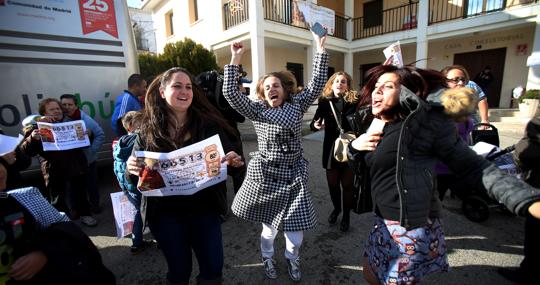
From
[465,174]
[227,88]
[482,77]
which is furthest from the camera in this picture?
[482,77]

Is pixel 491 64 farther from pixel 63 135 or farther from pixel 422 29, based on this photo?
pixel 63 135

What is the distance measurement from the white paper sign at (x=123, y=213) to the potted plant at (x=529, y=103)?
11.5 m

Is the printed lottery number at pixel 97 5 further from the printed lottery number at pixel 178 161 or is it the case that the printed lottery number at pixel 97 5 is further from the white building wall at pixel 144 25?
the white building wall at pixel 144 25

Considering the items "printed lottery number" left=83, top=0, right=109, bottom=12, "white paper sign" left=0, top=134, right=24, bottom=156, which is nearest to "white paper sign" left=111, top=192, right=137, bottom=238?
"white paper sign" left=0, top=134, right=24, bottom=156

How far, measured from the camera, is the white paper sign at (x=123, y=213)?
265cm

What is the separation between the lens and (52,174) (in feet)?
10.7

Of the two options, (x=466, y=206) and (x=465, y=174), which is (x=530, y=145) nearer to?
(x=465, y=174)

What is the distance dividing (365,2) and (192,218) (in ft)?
54.0

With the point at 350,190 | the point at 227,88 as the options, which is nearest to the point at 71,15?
the point at 227,88

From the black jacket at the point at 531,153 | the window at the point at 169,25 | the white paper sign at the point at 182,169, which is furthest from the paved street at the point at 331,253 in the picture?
the window at the point at 169,25

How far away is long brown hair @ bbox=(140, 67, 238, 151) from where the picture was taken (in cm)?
172

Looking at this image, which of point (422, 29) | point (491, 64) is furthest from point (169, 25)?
point (491, 64)

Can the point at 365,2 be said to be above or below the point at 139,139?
above

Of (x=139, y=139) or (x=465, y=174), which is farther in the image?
(x=139, y=139)
